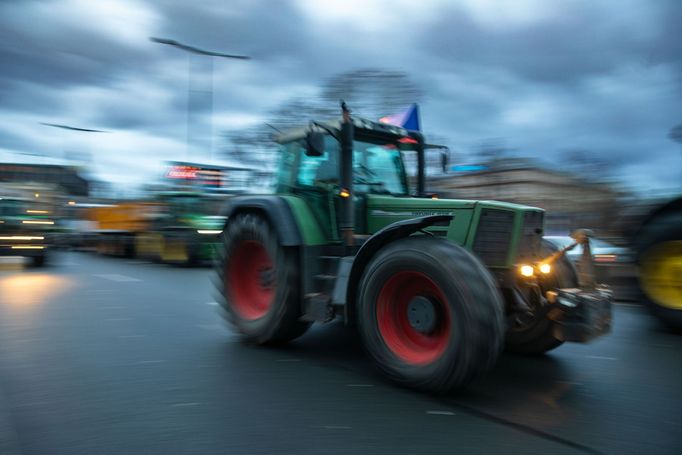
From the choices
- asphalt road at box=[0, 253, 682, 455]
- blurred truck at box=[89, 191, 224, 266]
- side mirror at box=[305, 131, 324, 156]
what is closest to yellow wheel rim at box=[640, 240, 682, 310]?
asphalt road at box=[0, 253, 682, 455]

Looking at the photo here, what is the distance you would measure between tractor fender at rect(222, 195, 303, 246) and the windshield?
79 centimetres

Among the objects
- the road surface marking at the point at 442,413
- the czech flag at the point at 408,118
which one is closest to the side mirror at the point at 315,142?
the czech flag at the point at 408,118

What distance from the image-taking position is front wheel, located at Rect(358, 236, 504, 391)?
159 inches

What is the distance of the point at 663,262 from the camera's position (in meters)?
7.34

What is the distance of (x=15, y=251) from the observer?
16.0 m

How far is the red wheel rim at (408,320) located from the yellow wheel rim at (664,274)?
4.21 meters

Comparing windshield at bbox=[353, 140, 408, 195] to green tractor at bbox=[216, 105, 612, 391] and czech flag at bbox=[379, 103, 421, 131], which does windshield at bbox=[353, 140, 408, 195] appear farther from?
czech flag at bbox=[379, 103, 421, 131]

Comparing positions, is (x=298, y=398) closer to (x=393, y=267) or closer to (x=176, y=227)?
(x=393, y=267)

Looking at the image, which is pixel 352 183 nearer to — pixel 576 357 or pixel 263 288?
pixel 263 288

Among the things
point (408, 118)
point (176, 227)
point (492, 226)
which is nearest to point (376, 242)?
point (492, 226)

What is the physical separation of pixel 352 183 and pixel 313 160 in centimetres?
73

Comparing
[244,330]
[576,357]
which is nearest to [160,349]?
[244,330]

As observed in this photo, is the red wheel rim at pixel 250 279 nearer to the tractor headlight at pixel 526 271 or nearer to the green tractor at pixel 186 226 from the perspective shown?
the tractor headlight at pixel 526 271

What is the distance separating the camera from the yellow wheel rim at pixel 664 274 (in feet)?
23.7
